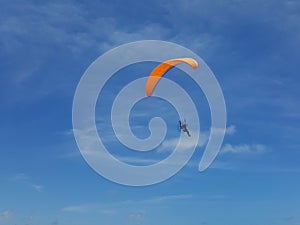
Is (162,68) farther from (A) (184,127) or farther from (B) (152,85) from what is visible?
(A) (184,127)

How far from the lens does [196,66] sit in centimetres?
6188

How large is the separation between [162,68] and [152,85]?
11.9 feet

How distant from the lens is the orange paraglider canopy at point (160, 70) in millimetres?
63944

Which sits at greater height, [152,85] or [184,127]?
[152,85]

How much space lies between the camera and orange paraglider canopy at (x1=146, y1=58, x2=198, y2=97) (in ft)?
210

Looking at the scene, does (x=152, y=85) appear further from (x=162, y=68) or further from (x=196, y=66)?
(x=196, y=66)

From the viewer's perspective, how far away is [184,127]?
6800cm

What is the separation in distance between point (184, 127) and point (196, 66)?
37.4ft

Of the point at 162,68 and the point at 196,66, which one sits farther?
the point at 162,68

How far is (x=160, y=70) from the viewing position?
68188 mm

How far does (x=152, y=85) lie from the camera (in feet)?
228

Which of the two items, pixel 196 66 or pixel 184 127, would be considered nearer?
pixel 196 66

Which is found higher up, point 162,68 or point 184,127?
point 162,68

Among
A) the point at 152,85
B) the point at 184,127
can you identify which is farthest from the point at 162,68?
the point at 184,127
